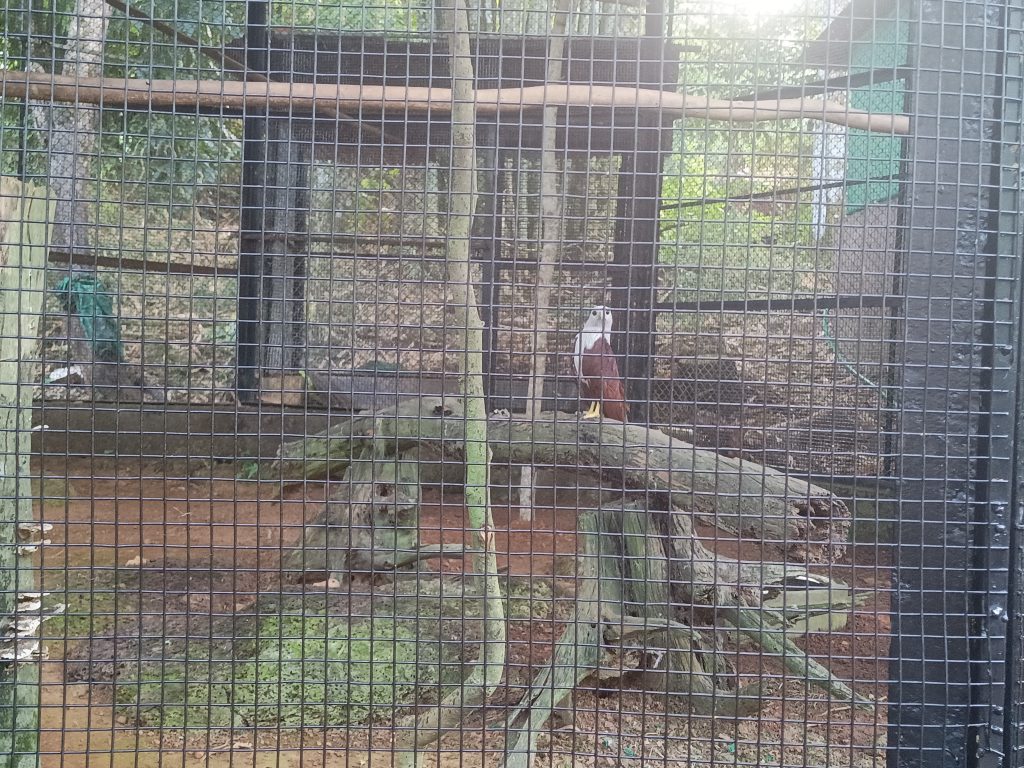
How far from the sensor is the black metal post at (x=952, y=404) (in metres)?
1.78

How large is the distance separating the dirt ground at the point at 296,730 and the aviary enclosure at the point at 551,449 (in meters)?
0.04

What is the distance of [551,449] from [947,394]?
1753mm

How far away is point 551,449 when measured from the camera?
3.34 m

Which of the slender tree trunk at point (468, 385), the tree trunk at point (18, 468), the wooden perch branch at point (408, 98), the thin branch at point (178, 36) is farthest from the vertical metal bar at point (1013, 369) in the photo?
→ the tree trunk at point (18, 468)

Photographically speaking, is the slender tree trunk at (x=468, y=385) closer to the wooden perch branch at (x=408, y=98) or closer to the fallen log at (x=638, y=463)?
the wooden perch branch at (x=408, y=98)

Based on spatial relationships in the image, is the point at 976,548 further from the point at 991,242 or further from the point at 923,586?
the point at 991,242

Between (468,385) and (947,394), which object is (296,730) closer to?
(468,385)

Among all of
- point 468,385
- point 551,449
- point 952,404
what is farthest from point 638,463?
point 952,404

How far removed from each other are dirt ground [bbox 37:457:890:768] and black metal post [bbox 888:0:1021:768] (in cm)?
12

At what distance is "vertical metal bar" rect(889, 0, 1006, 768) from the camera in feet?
5.86

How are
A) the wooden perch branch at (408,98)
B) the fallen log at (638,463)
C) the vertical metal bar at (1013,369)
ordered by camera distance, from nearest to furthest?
1. the vertical metal bar at (1013,369)
2. the wooden perch branch at (408,98)
3. the fallen log at (638,463)

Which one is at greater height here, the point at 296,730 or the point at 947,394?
the point at 947,394

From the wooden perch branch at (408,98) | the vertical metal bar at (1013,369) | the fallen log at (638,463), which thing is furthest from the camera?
the fallen log at (638,463)

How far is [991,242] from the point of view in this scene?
1.81 m
